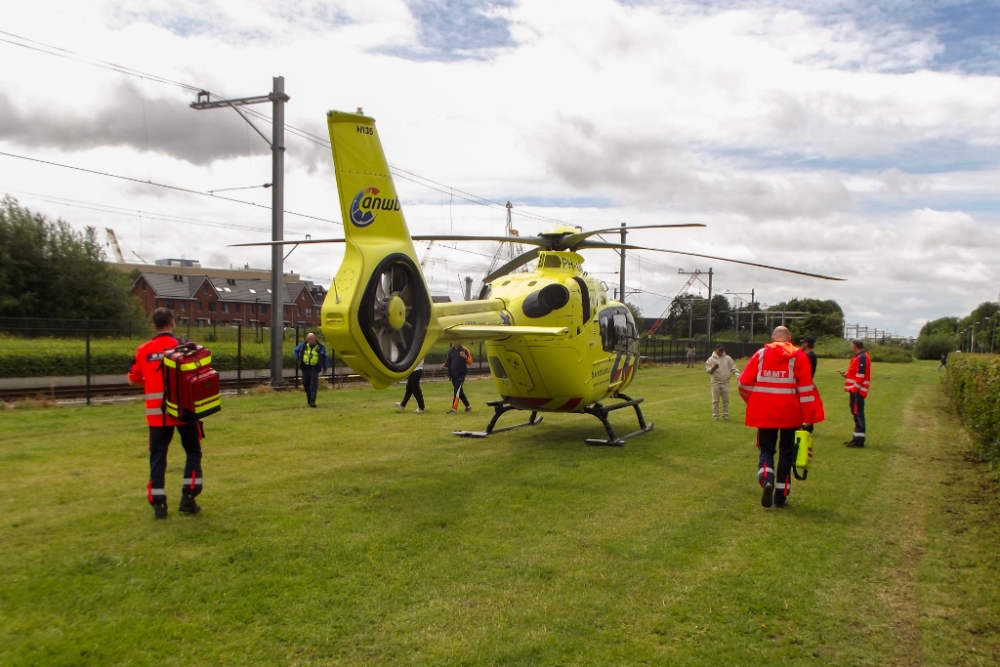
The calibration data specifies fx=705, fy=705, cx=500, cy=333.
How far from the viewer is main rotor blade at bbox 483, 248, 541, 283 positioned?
40.6ft

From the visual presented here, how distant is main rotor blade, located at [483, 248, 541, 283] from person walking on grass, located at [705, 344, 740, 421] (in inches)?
217

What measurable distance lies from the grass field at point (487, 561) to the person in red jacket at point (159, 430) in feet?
0.72

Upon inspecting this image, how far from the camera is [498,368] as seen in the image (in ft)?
37.7

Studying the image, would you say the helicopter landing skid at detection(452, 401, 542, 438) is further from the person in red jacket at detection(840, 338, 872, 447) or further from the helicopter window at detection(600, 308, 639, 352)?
the person in red jacket at detection(840, 338, 872, 447)

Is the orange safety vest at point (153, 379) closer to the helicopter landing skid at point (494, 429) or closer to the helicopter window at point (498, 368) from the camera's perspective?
the helicopter window at point (498, 368)

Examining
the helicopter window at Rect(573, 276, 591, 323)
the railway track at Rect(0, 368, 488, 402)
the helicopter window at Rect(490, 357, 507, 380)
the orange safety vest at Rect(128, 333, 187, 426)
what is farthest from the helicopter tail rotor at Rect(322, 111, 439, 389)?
the railway track at Rect(0, 368, 488, 402)

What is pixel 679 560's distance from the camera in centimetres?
602

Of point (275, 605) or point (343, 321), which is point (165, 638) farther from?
point (343, 321)

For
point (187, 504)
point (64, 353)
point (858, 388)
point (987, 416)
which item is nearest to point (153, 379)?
point (187, 504)

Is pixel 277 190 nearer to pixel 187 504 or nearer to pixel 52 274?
pixel 187 504

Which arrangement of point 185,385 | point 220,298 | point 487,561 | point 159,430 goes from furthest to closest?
point 220,298 → point 159,430 → point 185,385 → point 487,561

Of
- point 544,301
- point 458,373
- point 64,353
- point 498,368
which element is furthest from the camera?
point 64,353

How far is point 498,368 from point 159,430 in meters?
5.75

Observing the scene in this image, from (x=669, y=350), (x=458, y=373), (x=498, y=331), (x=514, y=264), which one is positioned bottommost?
(x=669, y=350)
